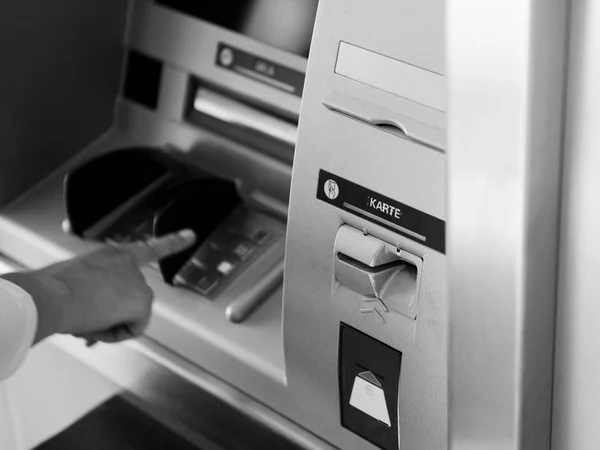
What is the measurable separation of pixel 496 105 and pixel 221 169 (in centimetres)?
103

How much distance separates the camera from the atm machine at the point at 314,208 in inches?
35.8

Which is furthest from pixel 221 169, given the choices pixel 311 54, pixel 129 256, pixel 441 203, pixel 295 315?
pixel 441 203

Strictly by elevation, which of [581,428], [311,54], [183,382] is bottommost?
[183,382]

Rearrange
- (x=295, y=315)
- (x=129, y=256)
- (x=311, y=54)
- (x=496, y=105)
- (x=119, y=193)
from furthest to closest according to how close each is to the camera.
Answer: (x=119, y=193)
(x=129, y=256)
(x=295, y=315)
(x=311, y=54)
(x=496, y=105)

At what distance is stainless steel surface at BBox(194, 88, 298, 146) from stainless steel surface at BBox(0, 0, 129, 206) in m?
0.22

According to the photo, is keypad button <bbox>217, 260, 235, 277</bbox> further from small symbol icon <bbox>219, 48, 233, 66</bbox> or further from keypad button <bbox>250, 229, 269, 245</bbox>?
small symbol icon <bbox>219, 48, 233, 66</bbox>

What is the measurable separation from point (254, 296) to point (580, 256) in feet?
2.63

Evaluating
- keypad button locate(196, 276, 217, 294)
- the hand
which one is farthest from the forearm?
keypad button locate(196, 276, 217, 294)

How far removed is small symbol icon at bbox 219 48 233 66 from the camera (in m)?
1.77

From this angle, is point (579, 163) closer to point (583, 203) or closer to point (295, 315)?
point (583, 203)

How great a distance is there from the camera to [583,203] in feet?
2.92

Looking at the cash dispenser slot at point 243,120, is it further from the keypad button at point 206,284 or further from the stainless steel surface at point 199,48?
the keypad button at point 206,284

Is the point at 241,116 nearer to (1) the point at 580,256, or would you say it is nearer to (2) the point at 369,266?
(2) the point at 369,266

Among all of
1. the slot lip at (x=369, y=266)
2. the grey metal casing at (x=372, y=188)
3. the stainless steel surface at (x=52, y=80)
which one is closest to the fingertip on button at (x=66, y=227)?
the stainless steel surface at (x=52, y=80)
